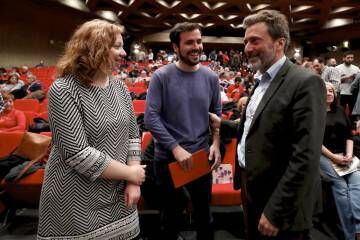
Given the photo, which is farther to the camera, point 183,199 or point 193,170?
point 183,199

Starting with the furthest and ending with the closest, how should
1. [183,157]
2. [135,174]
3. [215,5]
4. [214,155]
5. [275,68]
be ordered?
[215,5] < [214,155] < [183,157] < [275,68] < [135,174]

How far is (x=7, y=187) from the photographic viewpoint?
10.00 ft

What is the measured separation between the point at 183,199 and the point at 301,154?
984mm

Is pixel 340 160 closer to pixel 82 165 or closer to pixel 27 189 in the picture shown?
pixel 82 165

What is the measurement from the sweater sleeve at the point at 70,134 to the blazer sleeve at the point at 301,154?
2.27 ft

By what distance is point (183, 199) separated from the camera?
218 centimetres

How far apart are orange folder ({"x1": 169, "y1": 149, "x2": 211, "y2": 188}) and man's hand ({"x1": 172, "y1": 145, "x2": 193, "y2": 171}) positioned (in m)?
0.02

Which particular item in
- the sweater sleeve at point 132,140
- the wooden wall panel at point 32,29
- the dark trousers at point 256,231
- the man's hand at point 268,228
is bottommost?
the dark trousers at point 256,231

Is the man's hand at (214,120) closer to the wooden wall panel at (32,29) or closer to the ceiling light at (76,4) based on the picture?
the wooden wall panel at (32,29)

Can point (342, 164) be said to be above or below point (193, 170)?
below

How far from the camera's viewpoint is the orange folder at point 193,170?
1943 mm

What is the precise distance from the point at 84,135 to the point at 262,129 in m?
0.70

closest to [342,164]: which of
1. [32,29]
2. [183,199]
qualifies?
[183,199]

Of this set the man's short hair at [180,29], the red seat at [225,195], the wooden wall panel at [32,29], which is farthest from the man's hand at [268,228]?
the wooden wall panel at [32,29]
